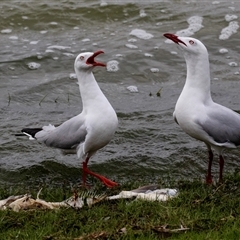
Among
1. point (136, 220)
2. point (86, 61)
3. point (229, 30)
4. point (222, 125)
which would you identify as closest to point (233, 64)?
point (229, 30)

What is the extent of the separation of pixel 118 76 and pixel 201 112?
538 centimetres

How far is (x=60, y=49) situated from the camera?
13.6 meters

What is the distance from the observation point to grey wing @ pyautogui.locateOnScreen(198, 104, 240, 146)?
7051 millimetres

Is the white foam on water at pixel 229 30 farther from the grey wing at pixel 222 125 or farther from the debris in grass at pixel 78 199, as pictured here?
the debris in grass at pixel 78 199

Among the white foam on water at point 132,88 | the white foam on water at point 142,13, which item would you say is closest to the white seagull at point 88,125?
the white foam on water at point 132,88

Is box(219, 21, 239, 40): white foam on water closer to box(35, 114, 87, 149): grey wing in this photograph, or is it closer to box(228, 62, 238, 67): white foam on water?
box(228, 62, 238, 67): white foam on water

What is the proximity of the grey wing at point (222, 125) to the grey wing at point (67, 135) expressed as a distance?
4.56 feet

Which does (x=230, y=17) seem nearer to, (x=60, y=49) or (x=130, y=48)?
(x=130, y=48)

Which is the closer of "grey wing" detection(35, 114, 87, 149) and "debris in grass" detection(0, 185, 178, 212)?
"debris in grass" detection(0, 185, 178, 212)

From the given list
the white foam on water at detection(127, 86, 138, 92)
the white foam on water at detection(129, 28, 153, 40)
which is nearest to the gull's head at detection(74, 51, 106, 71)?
the white foam on water at detection(127, 86, 138, 92)

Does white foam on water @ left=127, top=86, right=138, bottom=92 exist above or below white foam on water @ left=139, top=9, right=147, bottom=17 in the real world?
above

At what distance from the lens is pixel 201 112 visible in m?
7.08

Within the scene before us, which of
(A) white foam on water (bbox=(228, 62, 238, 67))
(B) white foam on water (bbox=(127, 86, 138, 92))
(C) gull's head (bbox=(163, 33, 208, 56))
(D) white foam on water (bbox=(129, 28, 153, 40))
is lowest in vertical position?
(D) white foam on water (bbox=(129, 28, 153, 40))

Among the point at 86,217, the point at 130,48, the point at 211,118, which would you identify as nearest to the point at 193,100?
the point at 211,118
